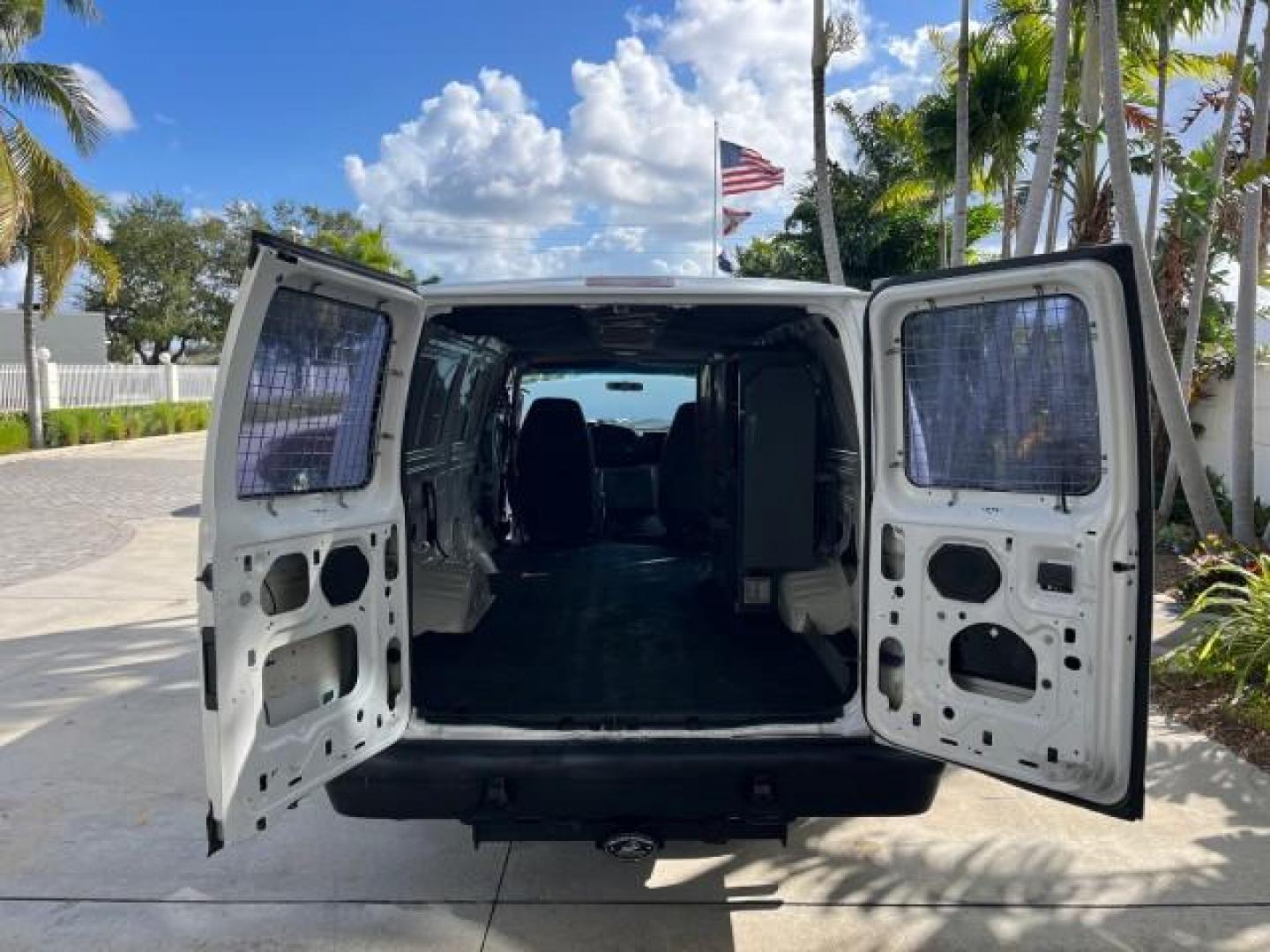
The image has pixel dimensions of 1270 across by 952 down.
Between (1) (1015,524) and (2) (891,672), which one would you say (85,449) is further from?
(1) (1015,524)

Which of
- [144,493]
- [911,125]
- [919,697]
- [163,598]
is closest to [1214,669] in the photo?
[919,697]

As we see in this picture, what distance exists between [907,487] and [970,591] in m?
0.37

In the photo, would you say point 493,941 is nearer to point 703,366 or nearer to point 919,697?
point 919,697

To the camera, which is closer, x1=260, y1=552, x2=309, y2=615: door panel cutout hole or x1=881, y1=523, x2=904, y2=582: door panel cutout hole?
x1=260, y1=552, x2=309, y2=615: door panel cutout hole

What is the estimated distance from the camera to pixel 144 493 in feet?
45.8

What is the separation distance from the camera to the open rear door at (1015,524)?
2398mm

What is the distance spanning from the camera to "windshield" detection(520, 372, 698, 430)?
7.35 m

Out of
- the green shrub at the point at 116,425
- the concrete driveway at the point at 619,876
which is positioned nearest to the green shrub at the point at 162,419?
the green shrub at the point at 116,425

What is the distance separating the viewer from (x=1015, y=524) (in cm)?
257

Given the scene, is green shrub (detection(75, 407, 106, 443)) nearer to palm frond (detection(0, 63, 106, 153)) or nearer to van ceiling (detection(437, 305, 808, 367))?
palm frond (detection(0, 63, 106, 153))

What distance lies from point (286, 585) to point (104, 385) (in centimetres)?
2382

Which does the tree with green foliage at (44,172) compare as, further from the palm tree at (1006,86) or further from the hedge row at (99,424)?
the palm tree at (1006,86)

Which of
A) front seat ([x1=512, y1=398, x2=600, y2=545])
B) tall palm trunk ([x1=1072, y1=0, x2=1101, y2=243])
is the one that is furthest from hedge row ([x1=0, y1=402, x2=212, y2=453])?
tall palm trunk ([x1=1072, y1=0, x2=1101, y2=243])

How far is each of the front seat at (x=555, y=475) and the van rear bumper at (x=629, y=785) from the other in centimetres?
379
